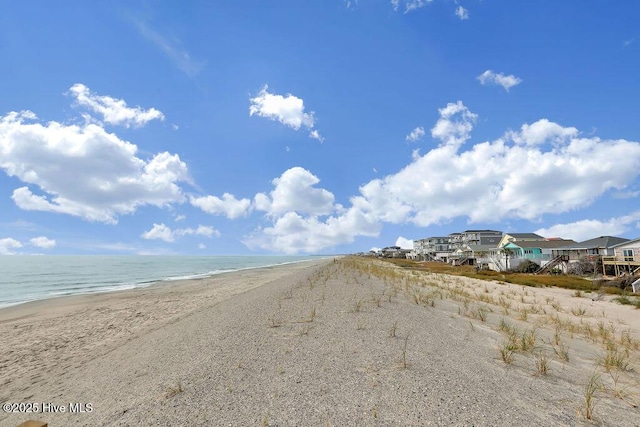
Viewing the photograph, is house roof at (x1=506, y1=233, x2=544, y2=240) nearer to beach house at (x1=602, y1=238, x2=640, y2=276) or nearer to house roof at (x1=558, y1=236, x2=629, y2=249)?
house roof at (x1=558, y1=236, x2=629, y2=249)

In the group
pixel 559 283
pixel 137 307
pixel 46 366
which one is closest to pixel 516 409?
pixel 46 366

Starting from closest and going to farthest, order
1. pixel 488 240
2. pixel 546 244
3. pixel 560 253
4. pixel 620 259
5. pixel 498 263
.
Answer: pixel 620 259 < pixel 498 263 < pixel 560 253 < pixel 546 244 < pixel 488 240

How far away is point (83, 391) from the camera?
6770 mm

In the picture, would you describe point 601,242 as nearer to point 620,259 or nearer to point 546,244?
point 620,259

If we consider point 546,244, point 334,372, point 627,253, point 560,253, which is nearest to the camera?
point 334,372

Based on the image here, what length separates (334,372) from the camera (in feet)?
20.2

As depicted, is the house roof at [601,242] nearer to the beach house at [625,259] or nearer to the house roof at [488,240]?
the beach house at [625,259]

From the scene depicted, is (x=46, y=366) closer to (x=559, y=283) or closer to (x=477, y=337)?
(x=477, y=337)

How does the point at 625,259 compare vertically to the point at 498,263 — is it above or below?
above

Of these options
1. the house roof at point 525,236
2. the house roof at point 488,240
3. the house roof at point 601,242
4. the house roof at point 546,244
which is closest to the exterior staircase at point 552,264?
the house roof at point 601,242

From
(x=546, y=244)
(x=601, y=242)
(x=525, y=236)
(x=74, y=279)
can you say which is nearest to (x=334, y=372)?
(x=74, y=279)

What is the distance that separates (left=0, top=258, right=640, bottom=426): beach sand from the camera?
4.82 metres

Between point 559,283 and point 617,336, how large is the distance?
2474 cm

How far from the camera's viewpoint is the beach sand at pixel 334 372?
15.8ft
